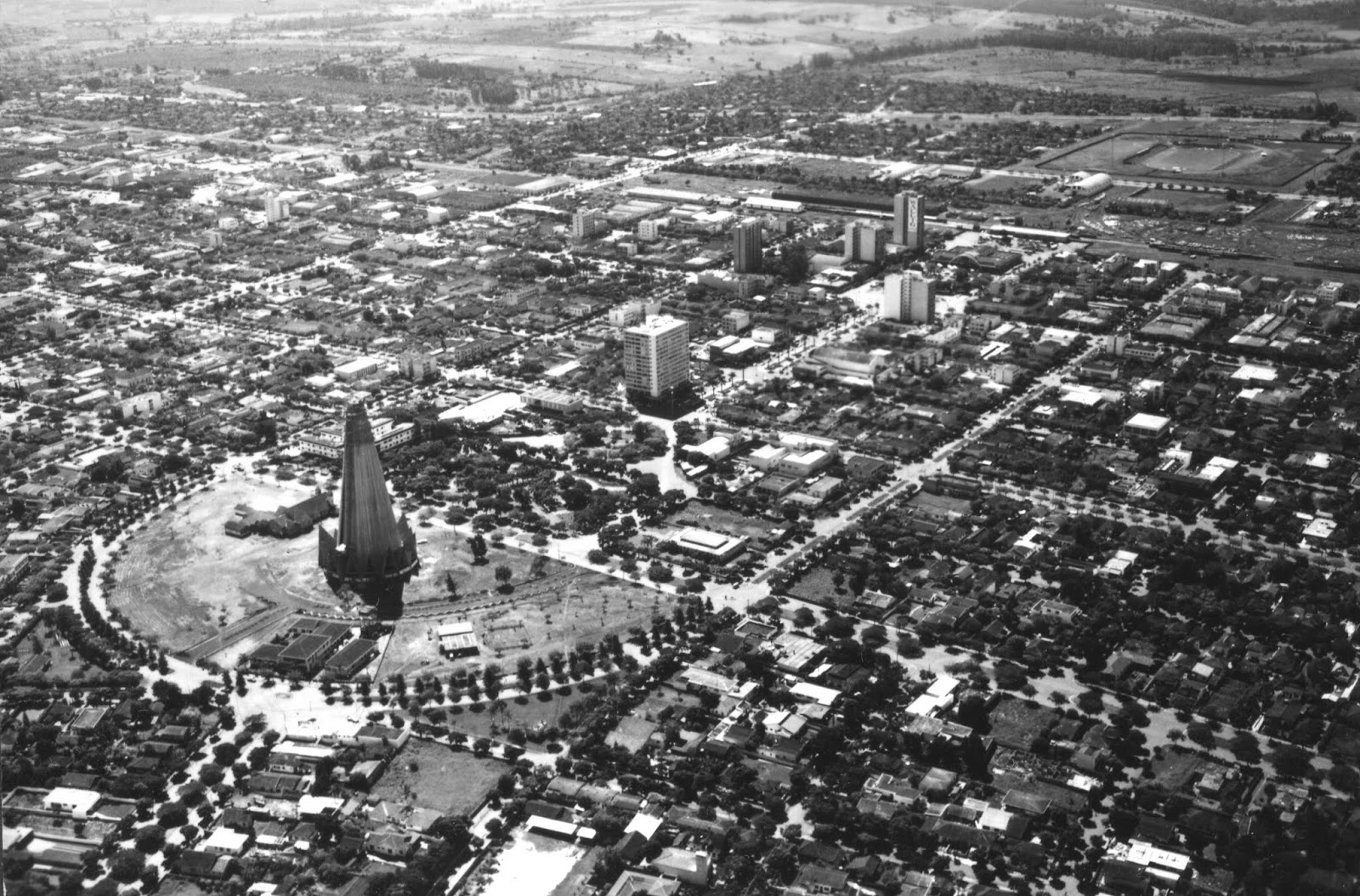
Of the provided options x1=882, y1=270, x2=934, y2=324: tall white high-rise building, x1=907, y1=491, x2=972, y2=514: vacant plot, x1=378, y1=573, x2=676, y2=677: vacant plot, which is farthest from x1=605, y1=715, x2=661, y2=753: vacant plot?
x1=882, y1=270, x2=934, y2=324: tall white high-rise building

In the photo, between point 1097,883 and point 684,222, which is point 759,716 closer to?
point 1097,883

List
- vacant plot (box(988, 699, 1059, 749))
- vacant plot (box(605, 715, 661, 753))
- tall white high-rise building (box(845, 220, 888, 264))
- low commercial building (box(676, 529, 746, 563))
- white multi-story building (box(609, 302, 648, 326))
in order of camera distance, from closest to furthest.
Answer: vacant plot (box(605, 715, 661, 753)) → vacant plot (box(988, 699, 1059, 749)) → low commercial building (box(676, 529, 746, 563)) → white multi-story building (box(609, 302, 648, 326)) → tall white high-rise building (box(845, 220, 888, 264))

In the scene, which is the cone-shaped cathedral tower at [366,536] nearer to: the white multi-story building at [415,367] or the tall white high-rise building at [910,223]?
the white multi-story building at [415,367]

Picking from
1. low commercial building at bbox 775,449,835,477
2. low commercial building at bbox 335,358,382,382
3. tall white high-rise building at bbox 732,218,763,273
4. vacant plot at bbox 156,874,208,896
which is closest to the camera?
vacant plot at bbox 156,874,208,896

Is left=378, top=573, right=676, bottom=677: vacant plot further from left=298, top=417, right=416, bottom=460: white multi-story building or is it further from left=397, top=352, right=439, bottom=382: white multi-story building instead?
left=397, top=352, right=439, bottom=382: white multi-story building

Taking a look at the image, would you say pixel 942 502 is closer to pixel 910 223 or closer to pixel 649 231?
pixel 910 223

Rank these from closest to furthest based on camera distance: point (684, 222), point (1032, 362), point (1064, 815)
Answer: point (1064, 815) < point (1032, 362) < point (684, 222)

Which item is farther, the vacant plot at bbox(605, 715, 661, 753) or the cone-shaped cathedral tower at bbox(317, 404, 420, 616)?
the cone-shaped cathedral tower at bbox(317, 404, 420, 616)

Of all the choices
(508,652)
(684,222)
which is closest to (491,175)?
(684,222)
